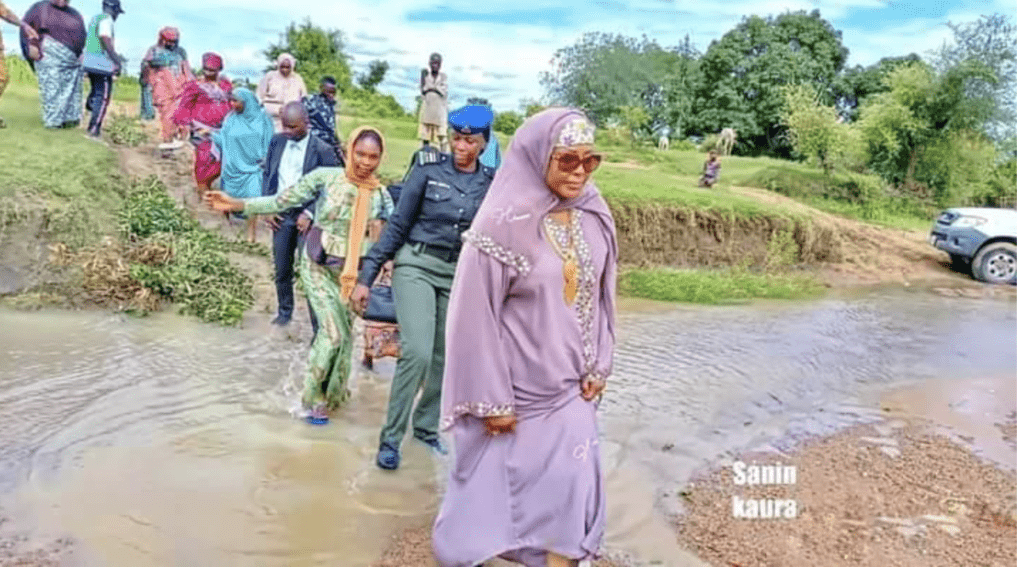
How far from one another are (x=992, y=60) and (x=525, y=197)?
895cm

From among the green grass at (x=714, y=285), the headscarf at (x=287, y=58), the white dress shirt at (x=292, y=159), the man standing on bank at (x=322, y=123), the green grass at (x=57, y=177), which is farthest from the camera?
the green grass at (x=714, y=285)

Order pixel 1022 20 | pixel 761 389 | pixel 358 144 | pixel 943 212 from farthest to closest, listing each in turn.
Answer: pixel 943 212
pixel 761 389
pixel 358 144
pixel 1022 20

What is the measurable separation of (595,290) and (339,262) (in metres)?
1.92

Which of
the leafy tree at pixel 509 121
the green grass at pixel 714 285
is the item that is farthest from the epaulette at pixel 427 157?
the green grass at pixel 714 285

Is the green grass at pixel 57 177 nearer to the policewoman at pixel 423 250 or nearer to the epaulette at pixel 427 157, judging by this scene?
the policewoman at pixel 423 250

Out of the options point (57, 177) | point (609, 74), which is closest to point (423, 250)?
point (57, 177)

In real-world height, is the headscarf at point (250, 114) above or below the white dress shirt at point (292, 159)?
above

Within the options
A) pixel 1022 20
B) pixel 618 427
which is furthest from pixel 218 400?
pixel 1022 20

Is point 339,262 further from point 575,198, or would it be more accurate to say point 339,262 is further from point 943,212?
point 943,212

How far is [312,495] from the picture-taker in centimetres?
403

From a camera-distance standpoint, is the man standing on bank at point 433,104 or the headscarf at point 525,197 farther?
the man standing on bank at point 433,104

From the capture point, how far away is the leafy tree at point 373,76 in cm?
904

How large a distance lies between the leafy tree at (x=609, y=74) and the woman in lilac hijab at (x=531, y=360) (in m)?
4.02

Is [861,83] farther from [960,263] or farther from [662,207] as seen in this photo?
[662,207]
